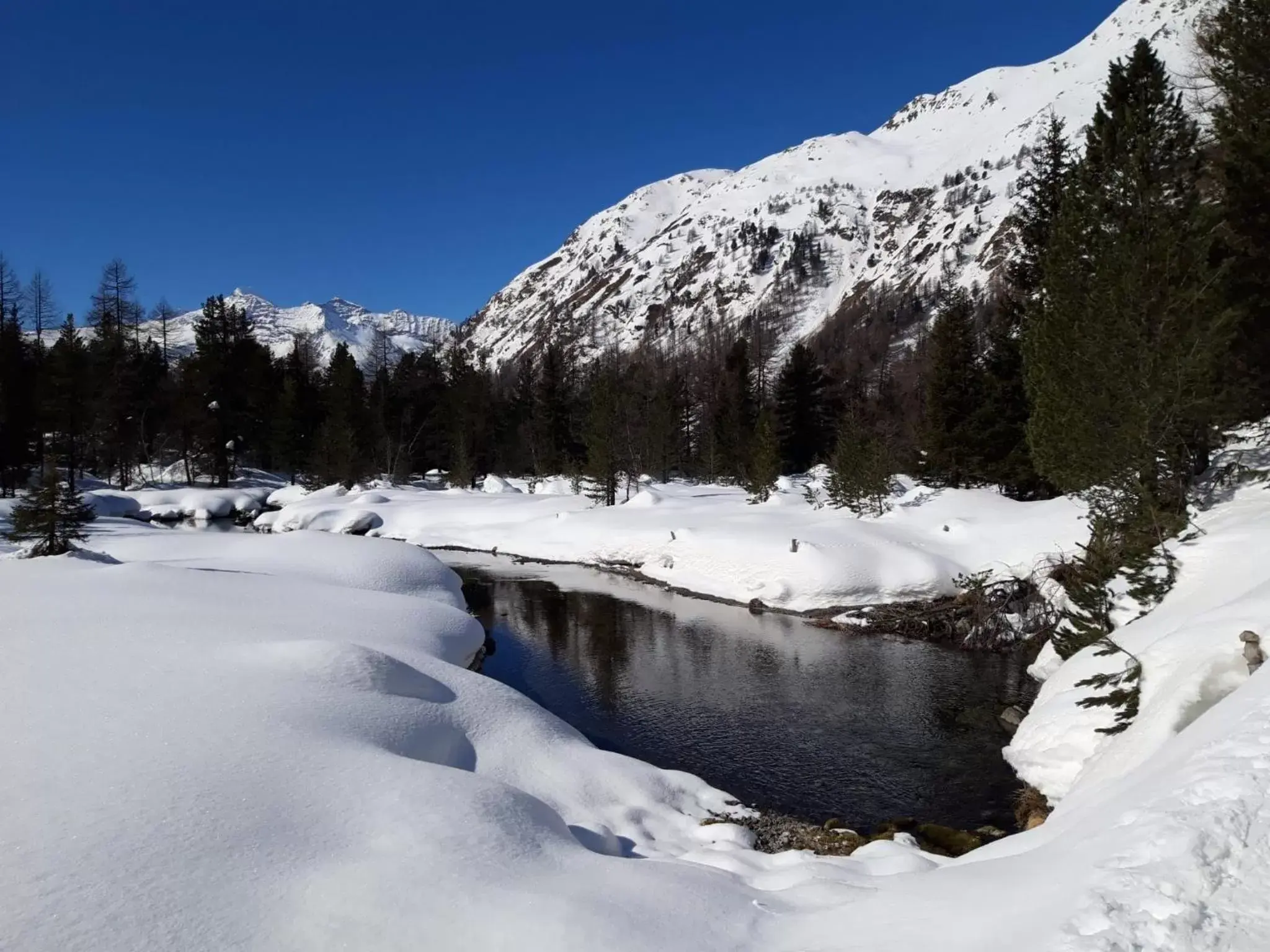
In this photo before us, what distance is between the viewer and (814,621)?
20.7m

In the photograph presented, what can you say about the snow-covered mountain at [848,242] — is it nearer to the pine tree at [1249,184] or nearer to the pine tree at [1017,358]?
the pine tree at [1017,358]

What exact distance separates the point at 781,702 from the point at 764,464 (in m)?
20.0

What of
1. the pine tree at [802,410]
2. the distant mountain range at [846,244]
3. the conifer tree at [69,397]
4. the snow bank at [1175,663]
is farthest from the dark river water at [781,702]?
the distant mountain range at [846,244]

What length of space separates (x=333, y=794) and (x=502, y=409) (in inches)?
2386

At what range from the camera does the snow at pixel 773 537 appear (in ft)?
69.7

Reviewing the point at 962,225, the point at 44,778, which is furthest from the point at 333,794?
the point at 962,225

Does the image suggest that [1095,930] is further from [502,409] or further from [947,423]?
[502,409]

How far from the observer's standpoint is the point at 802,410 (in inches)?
2124

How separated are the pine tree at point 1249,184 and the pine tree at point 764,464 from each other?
1885 cm

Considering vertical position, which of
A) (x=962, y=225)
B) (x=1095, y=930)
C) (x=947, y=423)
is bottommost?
(x=1095, y=930)

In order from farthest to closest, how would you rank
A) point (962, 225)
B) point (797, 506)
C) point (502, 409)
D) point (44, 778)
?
point (962, 225)
point (502, 409)
point (797, 506)
point (44, 778)

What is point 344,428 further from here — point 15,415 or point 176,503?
point 15,415

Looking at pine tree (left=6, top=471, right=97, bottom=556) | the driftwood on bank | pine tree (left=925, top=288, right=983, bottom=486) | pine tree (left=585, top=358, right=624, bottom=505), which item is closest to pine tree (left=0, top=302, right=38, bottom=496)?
pine tree (left=6, top=471, right=97, bottom=556)

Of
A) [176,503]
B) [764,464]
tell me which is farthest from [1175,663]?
[176,503]
